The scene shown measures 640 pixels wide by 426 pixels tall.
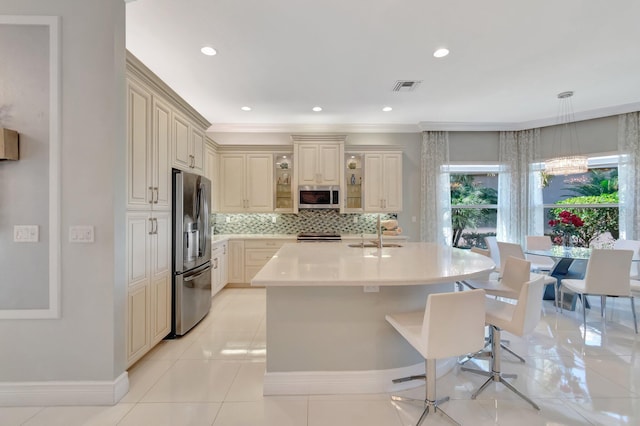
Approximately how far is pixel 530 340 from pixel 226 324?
10.7ft

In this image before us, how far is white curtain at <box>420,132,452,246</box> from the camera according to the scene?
5070mm

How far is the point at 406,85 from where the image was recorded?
11.5ft

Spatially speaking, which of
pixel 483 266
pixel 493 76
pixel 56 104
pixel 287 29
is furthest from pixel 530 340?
pixel 56 104

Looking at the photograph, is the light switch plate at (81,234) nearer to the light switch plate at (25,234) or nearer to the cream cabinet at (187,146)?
the light switch plate at (25,234)

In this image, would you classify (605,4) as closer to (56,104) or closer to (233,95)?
(233,95)

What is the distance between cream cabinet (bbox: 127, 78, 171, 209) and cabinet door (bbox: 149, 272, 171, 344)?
72 cm

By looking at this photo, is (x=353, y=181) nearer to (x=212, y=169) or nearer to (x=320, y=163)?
(x=320, y=163)

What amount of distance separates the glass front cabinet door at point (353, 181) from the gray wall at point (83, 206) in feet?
11.9

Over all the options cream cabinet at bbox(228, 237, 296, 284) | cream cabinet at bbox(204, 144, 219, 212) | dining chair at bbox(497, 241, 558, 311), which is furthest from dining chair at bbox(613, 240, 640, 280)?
cream cabinet at bbox(204, 144, 219, 212)

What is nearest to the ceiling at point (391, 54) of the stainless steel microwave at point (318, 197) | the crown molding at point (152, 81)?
the crown molding at point (152, 81)

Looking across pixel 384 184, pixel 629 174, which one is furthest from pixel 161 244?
pixel 629 174

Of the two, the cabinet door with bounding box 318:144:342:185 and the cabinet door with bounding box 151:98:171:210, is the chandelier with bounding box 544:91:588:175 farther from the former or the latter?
the cabinet door with bounding box 151:98:171:210

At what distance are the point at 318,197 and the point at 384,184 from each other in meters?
1.21

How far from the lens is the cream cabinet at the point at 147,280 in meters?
2.23
